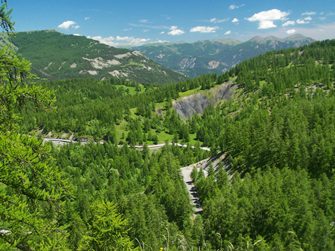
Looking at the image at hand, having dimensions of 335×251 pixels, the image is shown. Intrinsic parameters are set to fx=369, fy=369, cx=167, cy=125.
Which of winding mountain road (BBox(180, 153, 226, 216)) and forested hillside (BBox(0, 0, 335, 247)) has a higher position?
forested hillside (BBox(0, 0, 335, 247))

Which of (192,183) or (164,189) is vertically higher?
(164,189)

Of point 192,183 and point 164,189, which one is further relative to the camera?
point 192,183

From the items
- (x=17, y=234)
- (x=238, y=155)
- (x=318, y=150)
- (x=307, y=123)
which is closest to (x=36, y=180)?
(x=17, y=234)

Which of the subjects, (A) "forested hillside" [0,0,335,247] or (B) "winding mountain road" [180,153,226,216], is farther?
(B) "winding mountain road" [180,153,226,216]

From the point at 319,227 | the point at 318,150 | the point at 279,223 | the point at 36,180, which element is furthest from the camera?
the point at 318,150

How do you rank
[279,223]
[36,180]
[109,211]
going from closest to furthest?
[36,180], [109,211], [279,223]

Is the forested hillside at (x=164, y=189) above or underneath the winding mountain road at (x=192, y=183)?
above

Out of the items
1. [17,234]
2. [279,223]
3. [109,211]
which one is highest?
[17,234]

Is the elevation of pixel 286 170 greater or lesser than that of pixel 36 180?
lesser

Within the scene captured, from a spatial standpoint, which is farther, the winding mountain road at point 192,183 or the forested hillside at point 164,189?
the winding mountain road at point 192,183

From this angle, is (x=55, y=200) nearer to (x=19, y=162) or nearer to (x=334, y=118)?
(x=19, y=162)

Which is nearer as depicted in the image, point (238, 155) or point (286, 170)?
point (286, 170)
